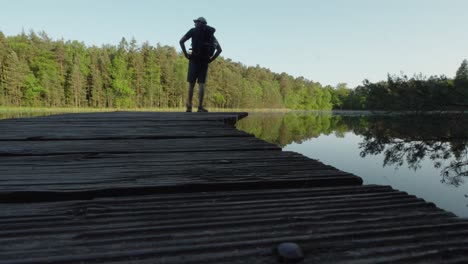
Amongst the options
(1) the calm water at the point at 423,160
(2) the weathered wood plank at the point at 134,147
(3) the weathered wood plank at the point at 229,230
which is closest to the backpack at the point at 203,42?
(2) the weathered wood plank at the point at 134,147

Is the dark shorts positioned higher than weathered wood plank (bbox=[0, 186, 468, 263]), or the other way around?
the dark shorts

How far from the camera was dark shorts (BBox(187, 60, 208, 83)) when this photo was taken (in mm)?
5992

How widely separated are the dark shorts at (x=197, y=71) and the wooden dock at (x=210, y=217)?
4888 mm

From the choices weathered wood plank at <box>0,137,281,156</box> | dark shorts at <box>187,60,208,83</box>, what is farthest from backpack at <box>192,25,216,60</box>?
weathered wood plank at <box>0,137,281,156</box>

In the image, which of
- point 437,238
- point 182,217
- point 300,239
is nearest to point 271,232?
point 300,239

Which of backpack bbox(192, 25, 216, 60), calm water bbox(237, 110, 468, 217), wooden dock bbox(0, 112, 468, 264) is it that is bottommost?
calm water bbox(237, 110, 468, 217)

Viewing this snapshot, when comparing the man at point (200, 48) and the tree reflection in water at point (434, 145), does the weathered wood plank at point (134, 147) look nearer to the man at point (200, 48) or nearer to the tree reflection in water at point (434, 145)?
the man at point (200, 48)

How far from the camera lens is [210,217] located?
0.74m

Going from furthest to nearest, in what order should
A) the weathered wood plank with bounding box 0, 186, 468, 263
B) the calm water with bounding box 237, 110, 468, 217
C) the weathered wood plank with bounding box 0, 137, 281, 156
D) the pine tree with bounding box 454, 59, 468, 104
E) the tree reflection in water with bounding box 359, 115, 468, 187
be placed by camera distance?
the tree reflection in water with bounding box 359, 115, 468, 187, the pine tree with bounding box 454, 59, 468, 104, the calm water with bounding box 237, 110, 468, 217, the weathered wood plank with bounding box 0, 137, 281, 156, the weathered wood plank with bounding box 0, 186, 468, 263

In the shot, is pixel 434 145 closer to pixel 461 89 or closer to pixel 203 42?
pixel 461 89

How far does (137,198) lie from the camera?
2.86 ft

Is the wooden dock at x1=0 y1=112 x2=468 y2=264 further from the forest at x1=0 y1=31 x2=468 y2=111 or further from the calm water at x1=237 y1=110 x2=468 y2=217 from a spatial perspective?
the forest at x1=0 y1=31 x2=468 y2=111

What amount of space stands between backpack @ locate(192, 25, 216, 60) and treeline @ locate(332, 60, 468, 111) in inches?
242

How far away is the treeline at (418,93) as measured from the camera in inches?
303
